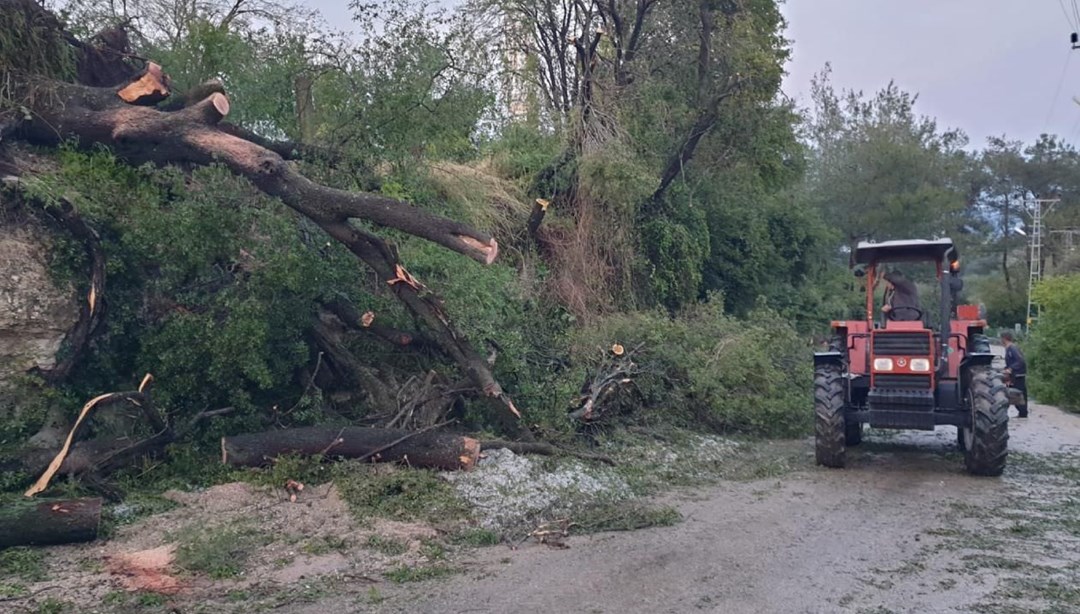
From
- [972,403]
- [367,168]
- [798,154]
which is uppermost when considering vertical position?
[798,154]

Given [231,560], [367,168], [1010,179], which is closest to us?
[231,560]

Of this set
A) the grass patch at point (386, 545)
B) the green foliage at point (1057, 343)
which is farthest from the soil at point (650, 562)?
the green foliage at point (1057, 343)

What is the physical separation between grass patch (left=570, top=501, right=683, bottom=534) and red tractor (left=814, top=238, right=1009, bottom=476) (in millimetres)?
3192

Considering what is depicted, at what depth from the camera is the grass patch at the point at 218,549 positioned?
7.01m

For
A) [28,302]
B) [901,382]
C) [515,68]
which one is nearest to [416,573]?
[28,302]

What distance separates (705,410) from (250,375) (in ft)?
21.5

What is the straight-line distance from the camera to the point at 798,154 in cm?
2327

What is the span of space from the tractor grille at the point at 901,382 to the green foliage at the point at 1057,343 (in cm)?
942

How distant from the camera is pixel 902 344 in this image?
11172 millimetres

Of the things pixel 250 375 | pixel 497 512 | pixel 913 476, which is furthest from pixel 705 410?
pixel 250 375

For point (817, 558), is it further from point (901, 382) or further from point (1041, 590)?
point (901, 382)

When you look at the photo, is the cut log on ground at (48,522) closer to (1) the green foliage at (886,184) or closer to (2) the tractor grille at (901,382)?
(2) the tractor grille at (901,382)

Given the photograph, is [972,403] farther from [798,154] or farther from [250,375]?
[798,154]

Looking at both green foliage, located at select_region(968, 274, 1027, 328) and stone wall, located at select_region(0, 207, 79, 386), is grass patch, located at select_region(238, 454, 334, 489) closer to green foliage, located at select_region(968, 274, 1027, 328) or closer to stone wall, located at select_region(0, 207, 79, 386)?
stone wall, located at select_region(0, 207, 79, 386)
